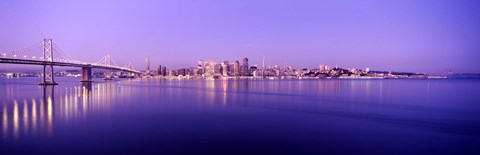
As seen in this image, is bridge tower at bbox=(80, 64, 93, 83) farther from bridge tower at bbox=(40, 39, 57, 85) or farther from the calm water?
the calm water

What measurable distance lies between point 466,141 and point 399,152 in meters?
3.34

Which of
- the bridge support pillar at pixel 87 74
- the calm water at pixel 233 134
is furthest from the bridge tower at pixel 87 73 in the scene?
the calm water at pixel 233 134

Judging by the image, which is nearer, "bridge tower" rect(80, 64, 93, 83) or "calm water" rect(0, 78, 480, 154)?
"calm water" rect(0, 78, 480, 154)

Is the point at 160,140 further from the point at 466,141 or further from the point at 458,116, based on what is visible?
the point at 458,116

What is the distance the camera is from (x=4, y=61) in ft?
143

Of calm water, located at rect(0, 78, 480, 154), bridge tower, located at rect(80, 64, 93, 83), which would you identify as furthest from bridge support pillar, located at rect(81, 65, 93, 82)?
calm water, located at rect(0, 78, 480, 154)

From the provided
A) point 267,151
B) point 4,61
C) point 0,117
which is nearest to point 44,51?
point 4,61

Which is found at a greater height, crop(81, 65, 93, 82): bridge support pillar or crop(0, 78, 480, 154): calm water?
crop(81, 65, 93, 82): bridge support pillar

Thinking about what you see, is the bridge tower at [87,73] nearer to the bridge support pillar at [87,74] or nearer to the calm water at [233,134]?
the bridge support pillar at [87,74]

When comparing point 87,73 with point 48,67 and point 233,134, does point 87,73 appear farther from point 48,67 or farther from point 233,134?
point 233,134

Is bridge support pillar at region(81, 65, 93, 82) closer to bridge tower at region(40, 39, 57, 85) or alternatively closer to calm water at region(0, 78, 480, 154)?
bridge tower at region(40, 39, 57, 85)

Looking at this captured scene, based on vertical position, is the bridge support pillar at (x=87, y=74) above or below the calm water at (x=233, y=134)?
above

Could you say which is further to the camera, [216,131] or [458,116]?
[458,116]

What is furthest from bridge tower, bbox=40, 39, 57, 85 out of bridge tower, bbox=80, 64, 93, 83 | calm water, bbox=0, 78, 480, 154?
calm water, bbox=0, 78, 480, 154
